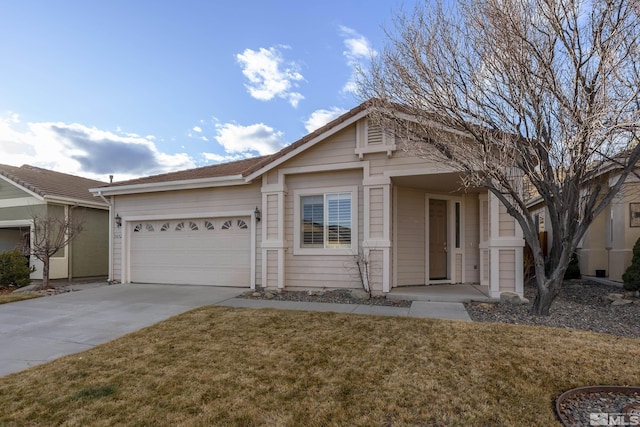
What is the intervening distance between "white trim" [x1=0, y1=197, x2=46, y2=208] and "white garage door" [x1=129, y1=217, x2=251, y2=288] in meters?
4.41

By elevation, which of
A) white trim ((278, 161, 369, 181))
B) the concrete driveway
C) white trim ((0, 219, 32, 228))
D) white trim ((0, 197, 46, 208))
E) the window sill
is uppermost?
white trim ((278, 161, 369, 181))

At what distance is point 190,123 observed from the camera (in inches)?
448

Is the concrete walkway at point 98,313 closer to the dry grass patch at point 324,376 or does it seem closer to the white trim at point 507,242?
the dry grass patch at point 324,376

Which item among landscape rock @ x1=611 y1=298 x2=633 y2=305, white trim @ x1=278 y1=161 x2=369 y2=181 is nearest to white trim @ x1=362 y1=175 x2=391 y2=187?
white trim @ x1=278 y1=161 x2=369 y2=181

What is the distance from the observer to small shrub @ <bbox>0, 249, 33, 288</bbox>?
10.2 m

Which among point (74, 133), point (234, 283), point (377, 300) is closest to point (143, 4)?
point (234, 283)

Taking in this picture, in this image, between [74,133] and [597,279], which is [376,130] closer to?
[597,279]

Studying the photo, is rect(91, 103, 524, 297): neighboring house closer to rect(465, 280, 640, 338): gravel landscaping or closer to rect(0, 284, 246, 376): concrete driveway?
rect(465, 280, 640, 338): gravel landscaping

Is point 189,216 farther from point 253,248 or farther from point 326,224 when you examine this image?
point 326,224

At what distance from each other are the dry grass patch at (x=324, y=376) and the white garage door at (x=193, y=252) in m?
4.19

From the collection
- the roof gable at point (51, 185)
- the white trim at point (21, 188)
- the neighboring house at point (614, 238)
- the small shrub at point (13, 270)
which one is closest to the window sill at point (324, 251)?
the neighboring house at point (614, 238)

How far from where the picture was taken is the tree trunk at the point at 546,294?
5793 mm

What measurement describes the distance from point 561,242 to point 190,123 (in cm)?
1066

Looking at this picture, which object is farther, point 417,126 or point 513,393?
point 417,126
